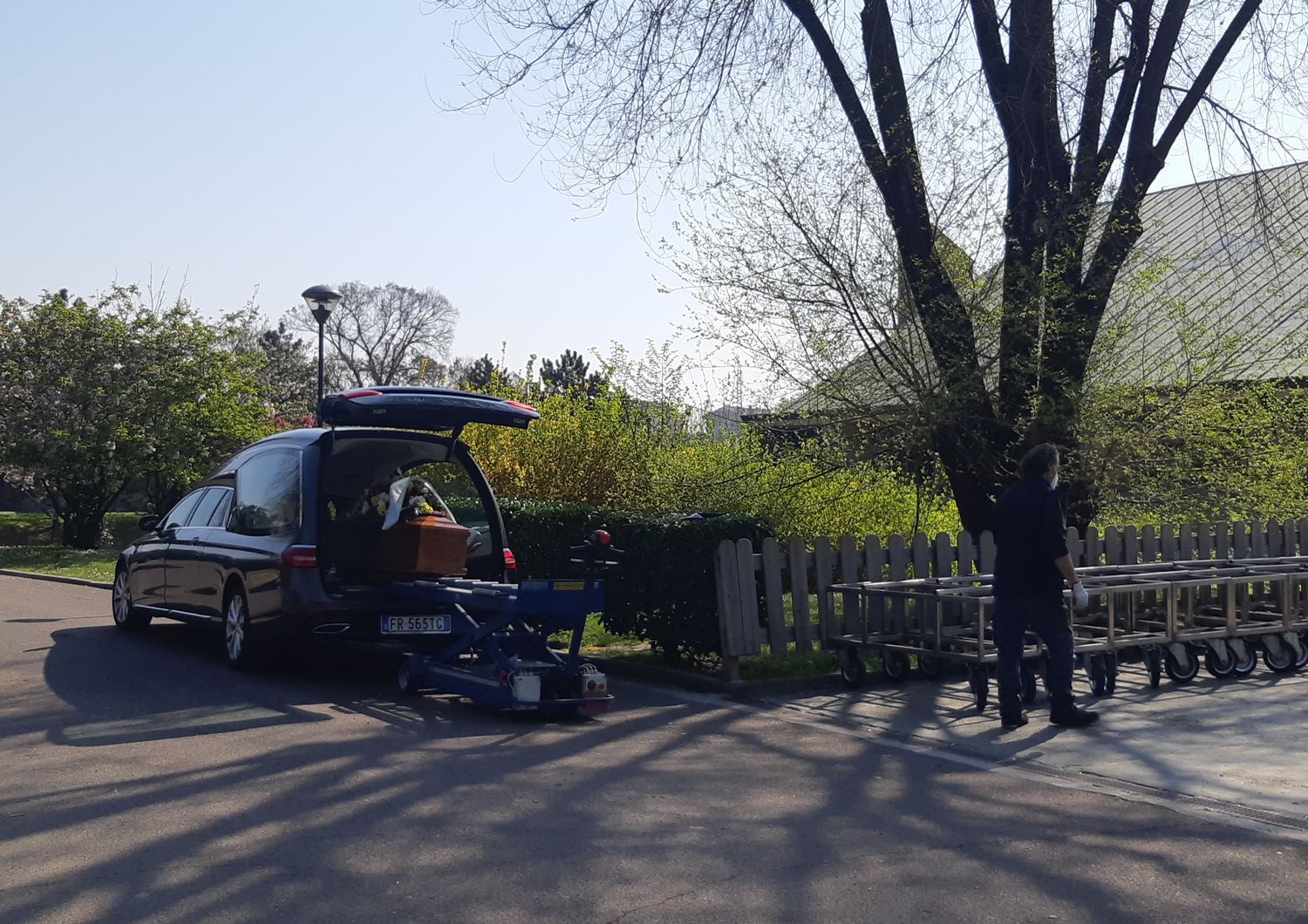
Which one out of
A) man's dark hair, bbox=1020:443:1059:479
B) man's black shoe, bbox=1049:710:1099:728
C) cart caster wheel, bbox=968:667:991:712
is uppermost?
man's dark hair, bbox=1020:443:1059:479

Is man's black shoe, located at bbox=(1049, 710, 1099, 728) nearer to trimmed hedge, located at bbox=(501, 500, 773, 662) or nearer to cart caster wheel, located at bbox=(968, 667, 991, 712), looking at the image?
cart caster wheel, located at bbox=(968, 667, 991, 712)

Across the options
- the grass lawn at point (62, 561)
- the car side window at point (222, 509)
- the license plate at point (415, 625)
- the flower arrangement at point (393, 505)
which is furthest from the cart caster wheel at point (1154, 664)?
the grass lawn at point (62, 561)

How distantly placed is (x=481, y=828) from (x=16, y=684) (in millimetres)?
5561

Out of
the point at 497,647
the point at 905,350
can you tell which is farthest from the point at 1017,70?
the point at 497,647

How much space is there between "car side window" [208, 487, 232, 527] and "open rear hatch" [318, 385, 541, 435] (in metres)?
1.77

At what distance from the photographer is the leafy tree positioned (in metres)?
28.8

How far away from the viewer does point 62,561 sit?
26.1 meters

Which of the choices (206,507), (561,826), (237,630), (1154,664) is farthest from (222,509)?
(1154,664)

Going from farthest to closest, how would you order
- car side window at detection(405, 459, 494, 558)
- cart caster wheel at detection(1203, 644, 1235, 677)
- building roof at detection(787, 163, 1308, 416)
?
building roof at detection(787, 163, 1308, 416), car side window at detection(405, 459, 494, 558), cart caster wheel at detection(1203, 644, 1235, 677)

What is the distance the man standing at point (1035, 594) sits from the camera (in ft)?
27.4

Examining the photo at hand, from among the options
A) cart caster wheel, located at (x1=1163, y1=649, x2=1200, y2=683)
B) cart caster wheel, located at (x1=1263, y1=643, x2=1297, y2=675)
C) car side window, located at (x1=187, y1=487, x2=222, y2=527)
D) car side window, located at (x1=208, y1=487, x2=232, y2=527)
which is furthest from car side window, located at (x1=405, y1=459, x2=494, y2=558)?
cart caster wheel, located at (x1=1263, y1=643, x2=1297, y2=675)

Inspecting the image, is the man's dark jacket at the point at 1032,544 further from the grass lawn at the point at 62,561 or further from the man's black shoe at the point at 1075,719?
the grass lawn at the point at 62,561

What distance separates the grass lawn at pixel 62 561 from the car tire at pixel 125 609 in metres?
8.68

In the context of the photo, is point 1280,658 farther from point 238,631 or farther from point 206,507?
point 206,507
